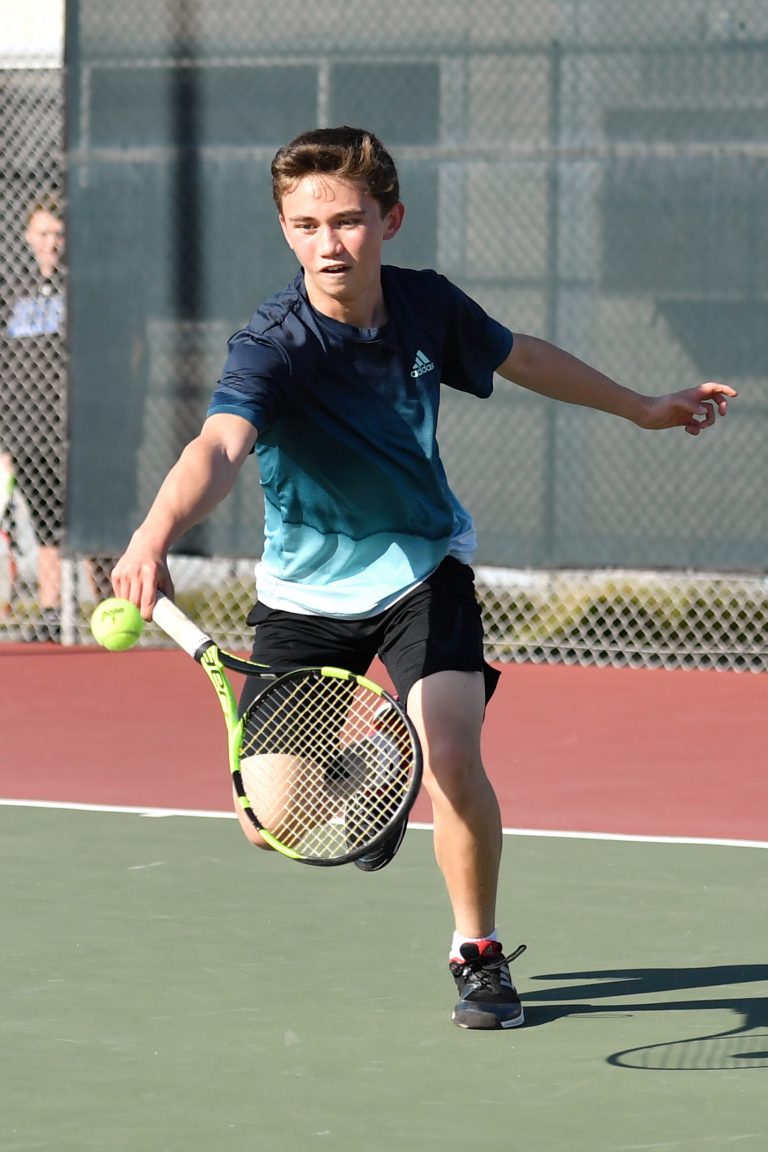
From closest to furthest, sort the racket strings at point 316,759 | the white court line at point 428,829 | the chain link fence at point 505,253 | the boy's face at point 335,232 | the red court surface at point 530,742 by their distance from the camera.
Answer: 1. the racket strings at point 316,759
2. the boy's face at point 335,232
3. the white court line at point 428,829
4. the red court surface at point 530,742
5. the chain link fence at point 505,253

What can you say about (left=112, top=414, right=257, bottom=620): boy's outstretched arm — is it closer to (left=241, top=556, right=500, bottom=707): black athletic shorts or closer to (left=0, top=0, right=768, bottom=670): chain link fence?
(left=241, top=556, right=500, bottom=707): black athletic shorts


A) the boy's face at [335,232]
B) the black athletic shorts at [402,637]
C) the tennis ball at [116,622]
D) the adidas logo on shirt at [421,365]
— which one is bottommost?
the black athletic shorts at [402,637]

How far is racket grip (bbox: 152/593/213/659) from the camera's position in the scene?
3.41 meters

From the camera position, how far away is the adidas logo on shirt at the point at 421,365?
4.19 meters

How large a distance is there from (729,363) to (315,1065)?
213 inches

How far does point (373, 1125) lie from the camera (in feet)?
11.3

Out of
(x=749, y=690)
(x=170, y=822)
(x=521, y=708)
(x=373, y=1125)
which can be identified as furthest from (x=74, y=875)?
(x=749, y=690)

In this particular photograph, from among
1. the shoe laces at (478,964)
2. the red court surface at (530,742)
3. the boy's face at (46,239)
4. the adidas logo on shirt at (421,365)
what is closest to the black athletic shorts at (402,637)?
the adidas logo on shirt at (421,365)

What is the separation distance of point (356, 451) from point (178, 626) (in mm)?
778

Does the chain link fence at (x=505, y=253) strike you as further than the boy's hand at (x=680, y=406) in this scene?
Yes

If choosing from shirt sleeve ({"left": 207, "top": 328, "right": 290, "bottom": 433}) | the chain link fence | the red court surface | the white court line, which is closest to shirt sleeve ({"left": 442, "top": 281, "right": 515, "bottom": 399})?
A: shirt sleeve ({"left": 207, "top": 328, "right": 290, "bottom": 433})

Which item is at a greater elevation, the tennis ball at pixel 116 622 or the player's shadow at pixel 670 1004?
the tennis ball at pixel 116 622

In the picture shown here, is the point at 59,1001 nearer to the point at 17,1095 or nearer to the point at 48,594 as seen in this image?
the point at 17,1095

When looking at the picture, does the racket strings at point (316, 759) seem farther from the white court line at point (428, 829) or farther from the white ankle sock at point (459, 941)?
the white court line at point (428, 829)
